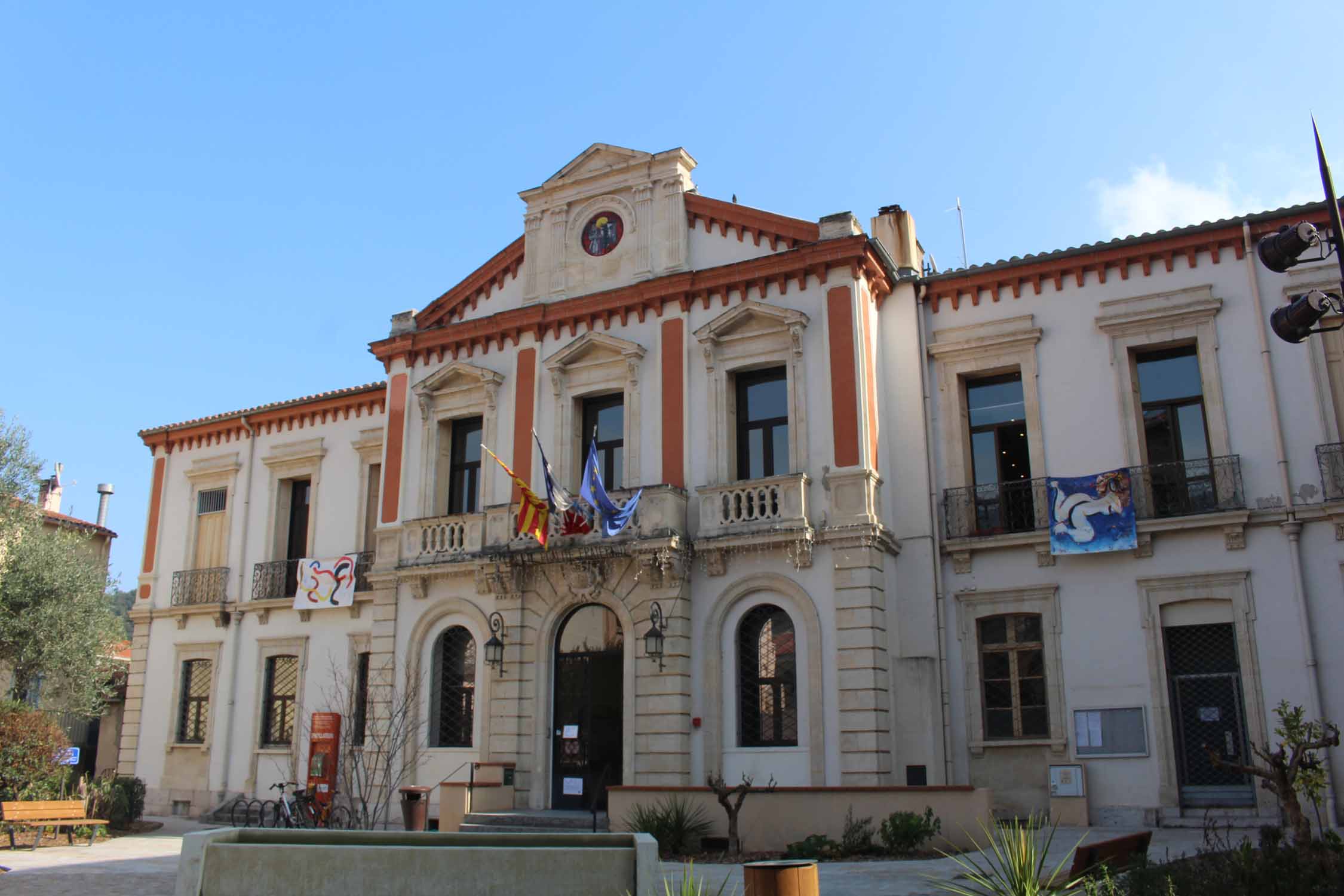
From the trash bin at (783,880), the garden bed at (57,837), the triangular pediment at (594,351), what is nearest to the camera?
the trash bin at (783,880)

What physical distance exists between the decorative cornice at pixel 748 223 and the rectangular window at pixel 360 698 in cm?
1159

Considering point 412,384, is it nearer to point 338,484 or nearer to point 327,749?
point 338,484

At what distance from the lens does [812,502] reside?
19.4m

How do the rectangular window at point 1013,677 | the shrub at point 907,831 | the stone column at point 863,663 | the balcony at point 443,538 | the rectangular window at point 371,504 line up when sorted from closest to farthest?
the shrub at point 907,831, the stone column at point 863,663, the rectangular window at point 1013,677, the balcony at point 443,538, the rectangular window at point 371,504

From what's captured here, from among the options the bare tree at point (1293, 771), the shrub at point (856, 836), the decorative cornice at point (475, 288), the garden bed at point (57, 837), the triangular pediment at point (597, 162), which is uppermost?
the triangular pediment at point (597, 162)

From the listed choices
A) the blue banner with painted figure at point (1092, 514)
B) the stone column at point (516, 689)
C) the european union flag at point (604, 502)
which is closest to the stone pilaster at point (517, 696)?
the stone column at point (516, 689)

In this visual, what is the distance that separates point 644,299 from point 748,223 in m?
2.38

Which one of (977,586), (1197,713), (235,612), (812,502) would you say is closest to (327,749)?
(235,612)

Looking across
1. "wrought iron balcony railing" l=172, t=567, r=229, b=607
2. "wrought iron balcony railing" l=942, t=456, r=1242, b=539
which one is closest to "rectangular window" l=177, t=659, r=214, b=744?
"wrought iron balcony railing" l=172, t=567, r=229, b=607

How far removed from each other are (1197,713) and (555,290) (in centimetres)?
1367

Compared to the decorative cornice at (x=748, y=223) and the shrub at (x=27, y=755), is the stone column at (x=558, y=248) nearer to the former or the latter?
the decorative cornice at (x=748, y=223)

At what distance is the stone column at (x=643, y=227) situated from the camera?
72.7 feet

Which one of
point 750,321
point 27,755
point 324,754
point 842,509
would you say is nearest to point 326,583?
point 324,754

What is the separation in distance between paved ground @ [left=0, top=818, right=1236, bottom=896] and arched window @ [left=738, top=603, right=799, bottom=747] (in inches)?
176
